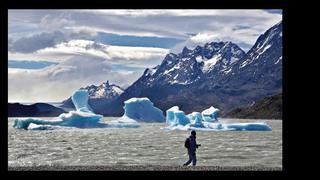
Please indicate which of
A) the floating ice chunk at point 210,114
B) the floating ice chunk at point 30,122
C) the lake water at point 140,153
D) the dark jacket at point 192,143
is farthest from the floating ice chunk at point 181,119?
the dark jacket at point 192,143

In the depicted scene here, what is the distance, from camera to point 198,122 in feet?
298

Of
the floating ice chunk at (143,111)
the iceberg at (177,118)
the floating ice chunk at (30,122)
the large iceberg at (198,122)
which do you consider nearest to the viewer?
the floating ice chunk at (30,122)

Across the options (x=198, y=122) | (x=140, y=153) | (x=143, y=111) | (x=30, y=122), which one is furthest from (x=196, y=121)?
(x=140, y=153)

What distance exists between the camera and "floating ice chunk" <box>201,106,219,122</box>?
88512 mm

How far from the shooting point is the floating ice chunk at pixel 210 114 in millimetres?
88512

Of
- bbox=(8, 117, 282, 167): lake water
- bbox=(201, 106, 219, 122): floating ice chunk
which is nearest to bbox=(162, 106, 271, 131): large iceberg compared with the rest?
bbox=(201, 106, 219, 122): floating ice chunk

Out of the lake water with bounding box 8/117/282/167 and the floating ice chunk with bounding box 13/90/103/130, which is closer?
the lake water with bounding box 8/117/282/167

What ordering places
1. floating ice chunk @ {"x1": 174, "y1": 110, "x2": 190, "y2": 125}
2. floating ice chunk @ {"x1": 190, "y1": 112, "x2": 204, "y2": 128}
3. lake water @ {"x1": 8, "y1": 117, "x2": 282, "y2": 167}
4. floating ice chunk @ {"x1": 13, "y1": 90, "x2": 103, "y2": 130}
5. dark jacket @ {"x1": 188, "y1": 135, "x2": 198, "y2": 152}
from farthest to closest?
floating ice chunk @ {"x1": 190, "y1": 112, "x2": 204, "y2": 128} < floating ice chunk @ {"x1": 174, "y1": 110, "x2": 190, "y2": 125} < floating ice chunk @ {"x1": 13, "y1": 90, "x2": 103, "y2": 130} < lake water @ {"x1": 8, "y1": 117, "x2": 282, "y2": 167} < dark jacket @ {"x1": 188, "y1": 135, "x2": 198, "y2": 152}

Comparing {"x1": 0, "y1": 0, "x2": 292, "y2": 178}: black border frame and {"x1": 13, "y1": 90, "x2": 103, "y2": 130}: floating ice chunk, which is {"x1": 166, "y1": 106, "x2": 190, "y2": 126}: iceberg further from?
{"x1": 0, "y1": 0, "x2": 292, "y2": 178}: black border frame

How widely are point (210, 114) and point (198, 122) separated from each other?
2.44 metres

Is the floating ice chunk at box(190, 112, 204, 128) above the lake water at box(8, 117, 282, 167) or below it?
above
